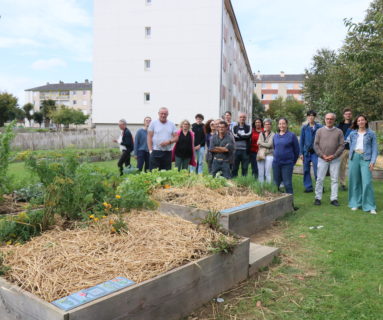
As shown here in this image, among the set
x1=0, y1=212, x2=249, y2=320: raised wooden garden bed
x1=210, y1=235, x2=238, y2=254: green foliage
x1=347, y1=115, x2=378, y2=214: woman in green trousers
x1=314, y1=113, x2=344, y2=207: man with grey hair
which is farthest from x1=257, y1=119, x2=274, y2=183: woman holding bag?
x1=210, y1=235, x2=238, y2=254: green foliage

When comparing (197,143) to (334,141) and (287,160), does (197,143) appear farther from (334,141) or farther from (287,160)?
(334,141)

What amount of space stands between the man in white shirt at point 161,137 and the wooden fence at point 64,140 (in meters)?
15.7

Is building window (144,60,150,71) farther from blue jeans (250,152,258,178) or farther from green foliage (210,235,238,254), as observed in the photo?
green foliage (210,235,238,254)

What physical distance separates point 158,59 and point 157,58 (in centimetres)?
13

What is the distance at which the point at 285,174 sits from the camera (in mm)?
7809

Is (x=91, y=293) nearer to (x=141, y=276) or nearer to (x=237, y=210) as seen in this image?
(x=141, y=276)

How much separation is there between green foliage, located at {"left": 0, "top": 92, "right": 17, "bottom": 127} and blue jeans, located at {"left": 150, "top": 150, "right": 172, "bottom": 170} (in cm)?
5501

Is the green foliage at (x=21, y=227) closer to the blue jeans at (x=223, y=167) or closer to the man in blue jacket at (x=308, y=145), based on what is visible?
the blue jeans at (x=223, y=167)

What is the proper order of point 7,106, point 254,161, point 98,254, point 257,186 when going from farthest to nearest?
1. point 7,106
2. point 254,161
3. point 257,186
4. point 98,254

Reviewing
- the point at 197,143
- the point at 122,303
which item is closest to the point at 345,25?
the point at 197,143

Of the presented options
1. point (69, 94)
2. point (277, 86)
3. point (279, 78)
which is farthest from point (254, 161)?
point (69, 94)

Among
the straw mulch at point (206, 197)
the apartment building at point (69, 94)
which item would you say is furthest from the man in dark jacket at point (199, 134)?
the apartment building at point (69, 94)

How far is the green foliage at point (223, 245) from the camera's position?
3.43 metres

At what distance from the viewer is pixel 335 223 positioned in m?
6.36
